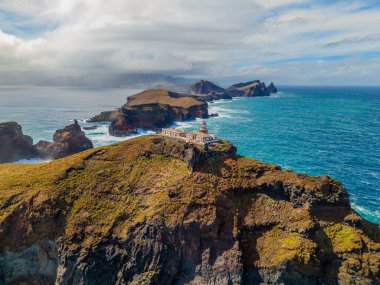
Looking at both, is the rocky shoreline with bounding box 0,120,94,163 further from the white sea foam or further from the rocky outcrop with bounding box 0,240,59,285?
the rocky outcrop with bounding box 0,240,59,285

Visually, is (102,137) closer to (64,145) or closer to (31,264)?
(64,145)

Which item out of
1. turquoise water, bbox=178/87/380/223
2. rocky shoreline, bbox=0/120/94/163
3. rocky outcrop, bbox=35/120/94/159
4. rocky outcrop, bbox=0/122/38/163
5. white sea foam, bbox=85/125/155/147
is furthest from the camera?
white sea foam, bbox=85/125/155/147

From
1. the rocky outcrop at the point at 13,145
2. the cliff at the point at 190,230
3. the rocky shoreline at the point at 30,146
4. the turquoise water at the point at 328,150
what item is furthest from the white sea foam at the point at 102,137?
the cliff at the point at 190,230

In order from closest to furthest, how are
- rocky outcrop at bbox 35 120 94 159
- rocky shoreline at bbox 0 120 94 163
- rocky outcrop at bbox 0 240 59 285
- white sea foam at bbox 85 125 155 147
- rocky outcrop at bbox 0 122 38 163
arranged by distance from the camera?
rocky outcrop at bbox 0 240 59 285, rocky outcrop at bbox 0 122 38 163, rocky shoreline at bbox 0 120 94 163, rocky outcrop at bbox 35 120 94 159, white sea foam at bbox 85 125 155 147

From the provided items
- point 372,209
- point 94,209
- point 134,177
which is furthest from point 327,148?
point 94,209

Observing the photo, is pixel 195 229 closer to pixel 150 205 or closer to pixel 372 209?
pixel 150 205

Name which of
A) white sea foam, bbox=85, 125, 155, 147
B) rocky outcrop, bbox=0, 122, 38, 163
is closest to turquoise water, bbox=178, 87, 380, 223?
white sea foam, bbox=85, 125, 155, 147
